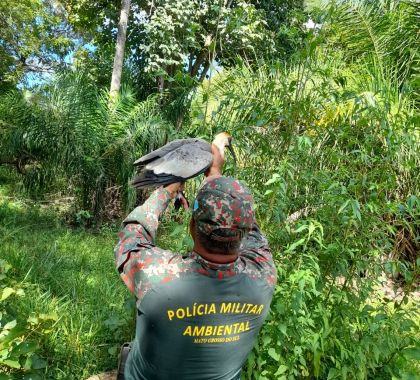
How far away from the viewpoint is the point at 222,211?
113 centimetres

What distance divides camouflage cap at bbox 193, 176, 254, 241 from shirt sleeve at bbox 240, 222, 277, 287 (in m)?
0.20

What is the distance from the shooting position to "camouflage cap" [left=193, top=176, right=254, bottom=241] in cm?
112

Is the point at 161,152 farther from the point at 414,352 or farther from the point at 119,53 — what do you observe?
the point at 119,53

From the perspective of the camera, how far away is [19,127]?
5.63m

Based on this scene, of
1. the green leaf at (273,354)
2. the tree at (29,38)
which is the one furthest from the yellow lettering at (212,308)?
the tree at (29,38)

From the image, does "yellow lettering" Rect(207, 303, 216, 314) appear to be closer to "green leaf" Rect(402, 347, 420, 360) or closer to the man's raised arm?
the man's raised arm

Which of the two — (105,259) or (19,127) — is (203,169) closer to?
(105,259)

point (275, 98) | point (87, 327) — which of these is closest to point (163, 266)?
point (275, 98)

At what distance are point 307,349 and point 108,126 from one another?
4.62 meters

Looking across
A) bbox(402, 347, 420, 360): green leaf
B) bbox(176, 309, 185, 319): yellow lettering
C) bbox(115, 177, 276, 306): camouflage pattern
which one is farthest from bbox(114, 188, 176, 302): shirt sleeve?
bbox(402, 347, 420, 360): green leaf

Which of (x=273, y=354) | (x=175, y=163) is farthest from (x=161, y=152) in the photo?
(x=273, y=354)

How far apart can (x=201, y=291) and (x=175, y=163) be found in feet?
1.42

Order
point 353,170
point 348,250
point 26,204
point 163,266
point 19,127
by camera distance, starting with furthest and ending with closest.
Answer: point 26,204
point 19,127
point 353,170
point 348,250
point 163,266

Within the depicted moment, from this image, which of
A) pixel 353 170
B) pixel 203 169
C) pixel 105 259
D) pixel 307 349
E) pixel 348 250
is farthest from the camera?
pixel 105 259
